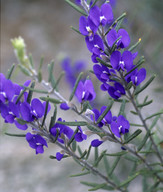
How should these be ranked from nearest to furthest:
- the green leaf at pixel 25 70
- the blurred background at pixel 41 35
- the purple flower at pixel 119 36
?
the purple flower at pixel 119 36
the green leaf at pixel 25 70
the blurred background at pixel 41 35

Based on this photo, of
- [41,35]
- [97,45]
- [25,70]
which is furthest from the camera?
[41,35]

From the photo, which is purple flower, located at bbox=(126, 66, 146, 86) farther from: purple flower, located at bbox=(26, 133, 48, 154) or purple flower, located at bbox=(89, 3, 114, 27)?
purple flower, located at bbox=(26, 133, 48, 154)

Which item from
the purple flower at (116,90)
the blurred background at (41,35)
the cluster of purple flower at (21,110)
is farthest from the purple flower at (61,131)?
the blurred background at (41,35)

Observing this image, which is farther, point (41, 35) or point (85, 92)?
point (41, 35)

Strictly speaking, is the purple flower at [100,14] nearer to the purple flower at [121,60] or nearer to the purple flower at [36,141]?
the purple flower at [121,60]

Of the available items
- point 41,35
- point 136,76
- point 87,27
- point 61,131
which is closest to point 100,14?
point 87,27

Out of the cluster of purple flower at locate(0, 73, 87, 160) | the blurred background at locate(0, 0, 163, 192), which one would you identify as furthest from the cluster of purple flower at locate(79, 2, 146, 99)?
the blurred background at locate(0, 0, 163, 192)

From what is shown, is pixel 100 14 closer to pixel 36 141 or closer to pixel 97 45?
pixel 97 45

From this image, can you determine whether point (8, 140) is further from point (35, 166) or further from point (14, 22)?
point (14, 22)
